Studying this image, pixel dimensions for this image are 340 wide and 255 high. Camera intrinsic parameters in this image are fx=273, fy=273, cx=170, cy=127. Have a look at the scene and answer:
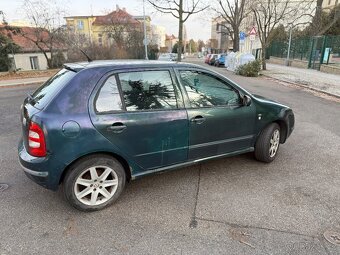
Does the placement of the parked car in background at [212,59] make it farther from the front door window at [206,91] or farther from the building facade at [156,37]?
the front door window at [206,91]

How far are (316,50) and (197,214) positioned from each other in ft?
69.0

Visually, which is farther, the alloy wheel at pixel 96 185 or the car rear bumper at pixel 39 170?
the alloy wheel at pixel 96 185

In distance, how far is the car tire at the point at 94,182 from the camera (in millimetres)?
2818

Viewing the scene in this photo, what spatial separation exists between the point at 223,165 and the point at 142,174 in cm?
148

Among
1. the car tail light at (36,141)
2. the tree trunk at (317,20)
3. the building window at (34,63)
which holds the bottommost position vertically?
the building window at (34,63)

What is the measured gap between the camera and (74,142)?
2.70 metres

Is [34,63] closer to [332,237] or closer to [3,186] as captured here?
[3,186]

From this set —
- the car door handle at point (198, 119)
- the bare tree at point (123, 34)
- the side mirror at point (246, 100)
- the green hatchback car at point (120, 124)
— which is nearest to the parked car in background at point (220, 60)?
the bare tree at point (123, 34)

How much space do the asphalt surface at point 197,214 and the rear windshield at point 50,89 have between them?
3.78 feet

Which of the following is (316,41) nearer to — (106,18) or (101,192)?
(101,192)

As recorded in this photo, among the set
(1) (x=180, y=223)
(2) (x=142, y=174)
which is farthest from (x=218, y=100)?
(1) (x=180, y=223)

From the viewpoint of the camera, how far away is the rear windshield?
283cm

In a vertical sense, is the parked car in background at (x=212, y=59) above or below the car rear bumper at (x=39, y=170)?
below

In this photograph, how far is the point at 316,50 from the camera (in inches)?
787
